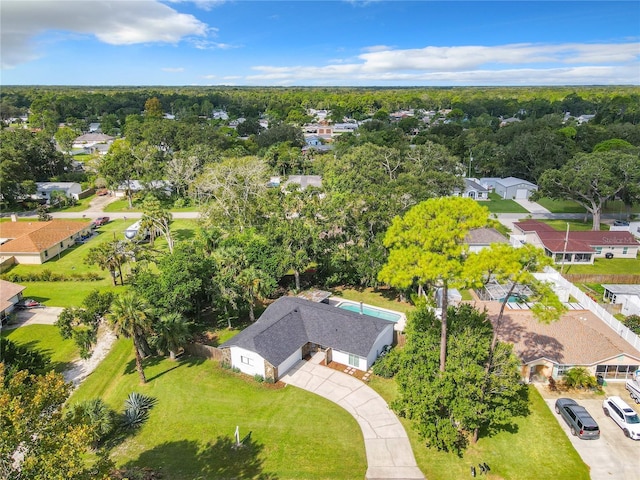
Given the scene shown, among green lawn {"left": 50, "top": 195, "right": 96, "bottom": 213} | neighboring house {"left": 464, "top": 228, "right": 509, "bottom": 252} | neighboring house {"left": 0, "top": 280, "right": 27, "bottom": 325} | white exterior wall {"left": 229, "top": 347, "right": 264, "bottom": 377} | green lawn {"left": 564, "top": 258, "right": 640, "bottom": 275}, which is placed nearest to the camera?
white exterior wall {"left": 229, "top": 347, "right": 264, "bottom": 377}

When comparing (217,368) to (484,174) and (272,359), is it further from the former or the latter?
(484,174)

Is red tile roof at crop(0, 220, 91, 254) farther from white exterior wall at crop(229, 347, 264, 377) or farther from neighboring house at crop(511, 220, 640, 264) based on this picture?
neighboring house at crop(511, 220, 640, 264)

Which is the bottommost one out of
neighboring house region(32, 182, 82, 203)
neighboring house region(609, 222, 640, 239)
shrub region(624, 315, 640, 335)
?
shrub region(624, 315, 640, 335)

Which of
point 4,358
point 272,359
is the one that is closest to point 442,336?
point 272,359

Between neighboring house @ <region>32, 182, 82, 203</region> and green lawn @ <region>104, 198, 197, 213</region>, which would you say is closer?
green lawn @ <region>104, 198, 197, 213</region>

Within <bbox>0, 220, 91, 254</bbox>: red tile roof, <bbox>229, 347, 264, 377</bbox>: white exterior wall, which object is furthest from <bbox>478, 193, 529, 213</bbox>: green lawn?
<bbox>0, 220, 91, 254</bbox>: red tile roof

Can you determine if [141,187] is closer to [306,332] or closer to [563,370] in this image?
[306,332]
